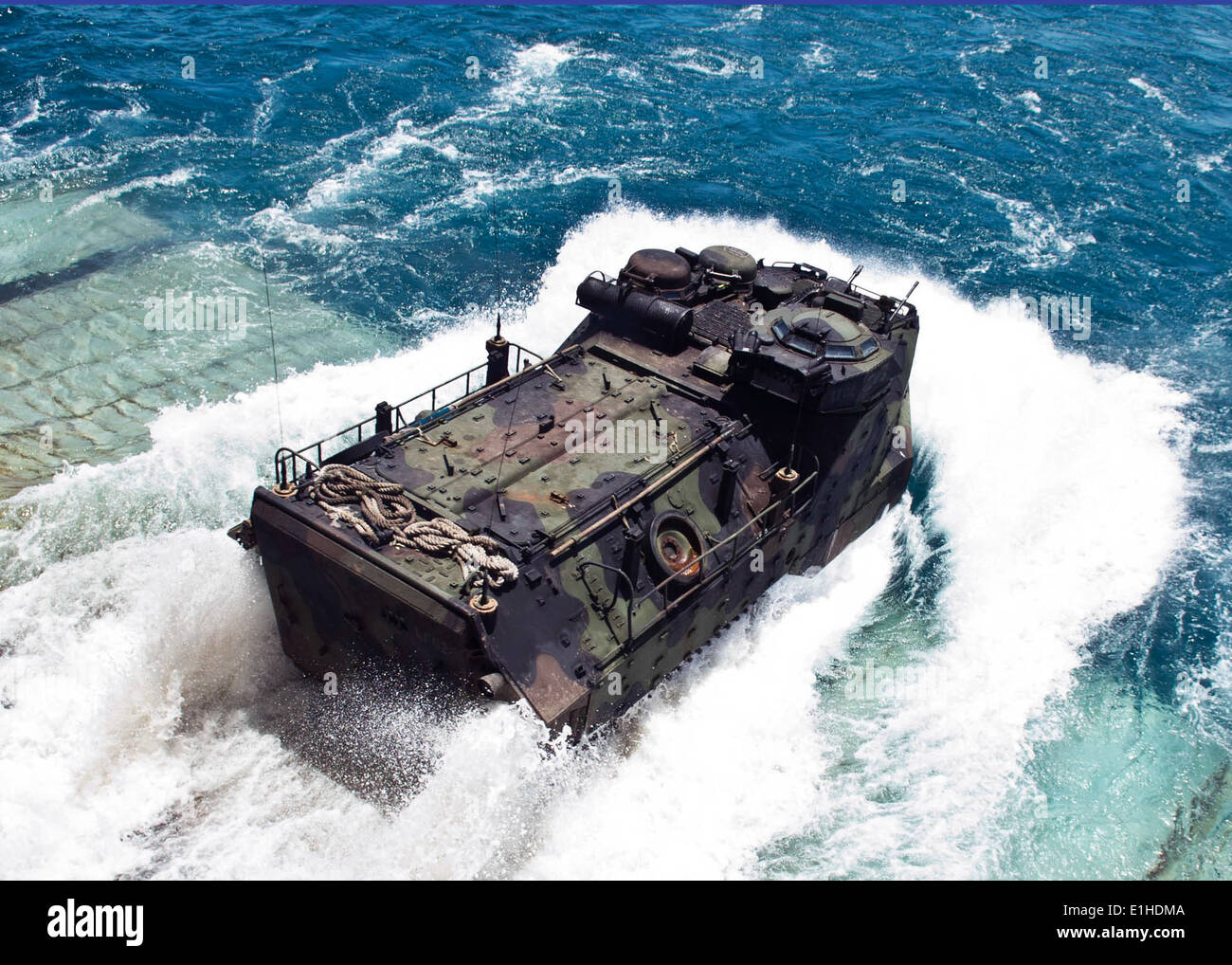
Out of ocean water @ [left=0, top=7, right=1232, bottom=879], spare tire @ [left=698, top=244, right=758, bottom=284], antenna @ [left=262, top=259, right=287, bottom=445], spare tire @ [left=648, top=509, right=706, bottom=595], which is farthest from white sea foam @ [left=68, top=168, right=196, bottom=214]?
spare tire @ [left=648, top=509, right=706, bottom=595]

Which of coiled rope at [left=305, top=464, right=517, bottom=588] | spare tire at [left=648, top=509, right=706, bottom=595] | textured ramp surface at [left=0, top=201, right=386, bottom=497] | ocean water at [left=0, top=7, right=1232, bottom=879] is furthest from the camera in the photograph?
textured ramp surface at [left=0, top=201, right=386, bottom=497]

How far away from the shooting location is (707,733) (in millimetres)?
18516

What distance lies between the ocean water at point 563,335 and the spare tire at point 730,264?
6.46 meters

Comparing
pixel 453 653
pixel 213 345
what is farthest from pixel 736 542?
pixel 213 345

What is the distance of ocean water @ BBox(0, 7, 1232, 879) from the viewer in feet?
54.0

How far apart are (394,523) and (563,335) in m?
13.5

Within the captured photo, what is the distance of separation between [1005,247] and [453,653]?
83.4 ft

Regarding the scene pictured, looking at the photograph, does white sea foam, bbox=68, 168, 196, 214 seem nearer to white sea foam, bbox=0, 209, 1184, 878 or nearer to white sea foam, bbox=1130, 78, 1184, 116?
white sea foam, bbox=0, 209, 1184, 878

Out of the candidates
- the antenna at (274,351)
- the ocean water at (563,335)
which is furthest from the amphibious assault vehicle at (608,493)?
the antenna at (274,351)

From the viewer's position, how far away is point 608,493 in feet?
55.9

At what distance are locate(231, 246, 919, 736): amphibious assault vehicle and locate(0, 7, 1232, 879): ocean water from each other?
131 cm

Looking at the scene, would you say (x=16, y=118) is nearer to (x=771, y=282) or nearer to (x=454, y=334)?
(x=454, y=334)

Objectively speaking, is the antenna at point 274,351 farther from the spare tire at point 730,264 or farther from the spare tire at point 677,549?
the spare tire at point 677,549

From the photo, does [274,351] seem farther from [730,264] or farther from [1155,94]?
[1155,94]
